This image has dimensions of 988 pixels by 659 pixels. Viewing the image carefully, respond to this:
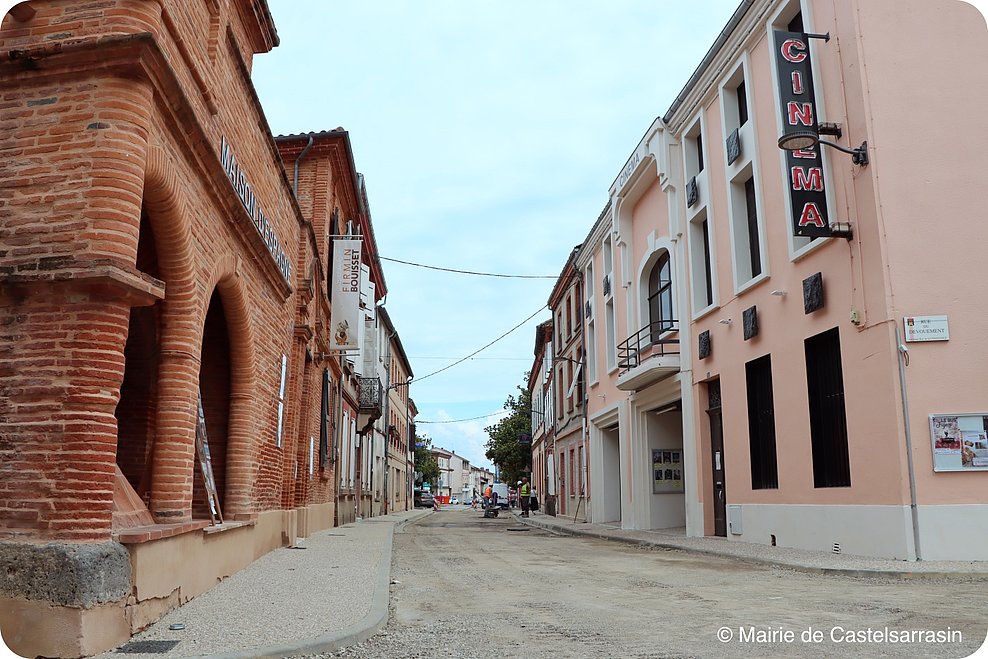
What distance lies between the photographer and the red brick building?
16.6 ft

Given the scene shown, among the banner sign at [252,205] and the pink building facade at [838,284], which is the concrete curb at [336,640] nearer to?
the banner sign at [252,205]

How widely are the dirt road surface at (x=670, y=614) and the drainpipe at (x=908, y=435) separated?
1481mm

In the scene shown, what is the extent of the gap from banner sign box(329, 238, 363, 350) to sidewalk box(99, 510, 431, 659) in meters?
7.84

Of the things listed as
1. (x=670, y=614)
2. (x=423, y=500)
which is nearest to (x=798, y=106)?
(x=670, y=614)

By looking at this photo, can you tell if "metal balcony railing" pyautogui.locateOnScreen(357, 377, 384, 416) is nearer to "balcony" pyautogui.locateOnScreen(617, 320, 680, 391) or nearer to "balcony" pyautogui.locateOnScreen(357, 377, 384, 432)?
"balcony" pyautogui.locateOnScreen(357, 377, 384, 432)

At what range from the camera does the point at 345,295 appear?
688 inches

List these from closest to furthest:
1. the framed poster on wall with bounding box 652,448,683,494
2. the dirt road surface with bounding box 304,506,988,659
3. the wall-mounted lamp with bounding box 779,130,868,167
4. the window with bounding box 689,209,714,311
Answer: the dirt road surface with bounding box 304,506,988,659 → the wall-mounted lamp with bounding box 779,130,868,167 → the window with bounding box 689,209,714,311 → the framed poster on wall with bounding box 652,448,683,494

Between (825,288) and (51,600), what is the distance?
10.7 metres

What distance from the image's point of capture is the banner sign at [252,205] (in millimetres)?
8297

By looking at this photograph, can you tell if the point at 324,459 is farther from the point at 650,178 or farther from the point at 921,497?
the point at 921,497

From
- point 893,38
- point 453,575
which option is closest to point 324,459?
point 453,575

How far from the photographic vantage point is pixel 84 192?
538 cm

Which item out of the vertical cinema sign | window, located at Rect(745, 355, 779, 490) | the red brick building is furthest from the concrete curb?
window, located at Rect(745, 355, 779, 490)

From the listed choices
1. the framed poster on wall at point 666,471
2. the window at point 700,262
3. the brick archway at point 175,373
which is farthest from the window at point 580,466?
the brick archway at point 175,373
